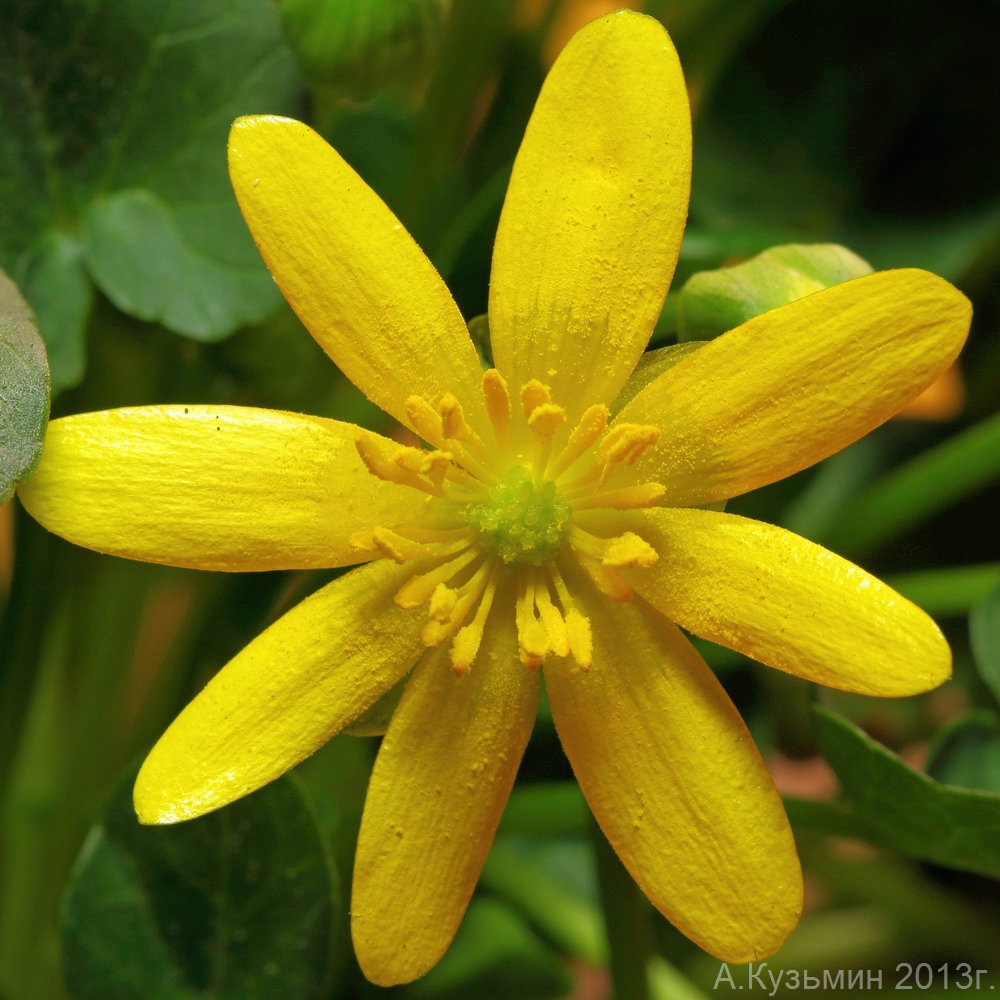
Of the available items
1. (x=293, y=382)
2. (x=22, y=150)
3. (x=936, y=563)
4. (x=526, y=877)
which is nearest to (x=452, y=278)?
(x=293, y=382)

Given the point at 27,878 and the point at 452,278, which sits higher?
the point at 452,278

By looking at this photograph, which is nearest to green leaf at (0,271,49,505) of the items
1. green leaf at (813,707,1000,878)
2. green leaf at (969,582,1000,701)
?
green leaf at (813,707,1000,878)

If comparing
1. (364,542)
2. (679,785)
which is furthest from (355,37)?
(679,785)

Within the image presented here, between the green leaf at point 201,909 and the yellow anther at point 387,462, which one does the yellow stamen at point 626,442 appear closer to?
the yellow anther at point 387,462

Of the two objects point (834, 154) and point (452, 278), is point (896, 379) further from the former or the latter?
point (834, 154)

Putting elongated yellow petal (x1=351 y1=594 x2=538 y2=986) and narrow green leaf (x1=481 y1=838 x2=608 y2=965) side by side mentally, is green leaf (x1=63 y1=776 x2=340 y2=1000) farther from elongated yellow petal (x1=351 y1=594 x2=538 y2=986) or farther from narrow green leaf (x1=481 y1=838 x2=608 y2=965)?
narrow green leaf (x1=481 y1=838 x2=608 y2=965)
